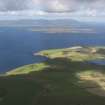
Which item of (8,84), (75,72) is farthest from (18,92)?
(75,72)

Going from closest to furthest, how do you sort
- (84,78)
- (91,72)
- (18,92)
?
(18,92) < (84,78) < (91,72)

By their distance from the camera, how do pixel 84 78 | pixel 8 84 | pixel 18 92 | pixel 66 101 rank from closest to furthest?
pixel 66 101 → pixel 18 92 → pixel 8 84 → pixel 84 78

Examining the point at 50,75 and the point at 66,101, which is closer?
the point at 66,101

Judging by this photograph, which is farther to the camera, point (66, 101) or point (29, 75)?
point (29, 75)

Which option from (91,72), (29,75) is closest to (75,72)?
(91,72)

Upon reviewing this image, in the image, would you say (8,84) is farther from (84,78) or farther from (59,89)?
(84,78)

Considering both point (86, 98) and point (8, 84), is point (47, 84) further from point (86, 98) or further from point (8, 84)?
point (86, 98)

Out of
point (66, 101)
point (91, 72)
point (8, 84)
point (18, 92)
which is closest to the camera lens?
point (66, 101)

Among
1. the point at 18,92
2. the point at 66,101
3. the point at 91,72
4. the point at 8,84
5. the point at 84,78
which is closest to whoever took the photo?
the point at 66,101

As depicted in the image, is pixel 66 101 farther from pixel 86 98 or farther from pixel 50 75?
pixel 50 75
